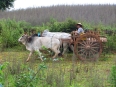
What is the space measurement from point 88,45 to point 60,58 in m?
5.00

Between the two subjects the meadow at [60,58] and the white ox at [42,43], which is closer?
the meadow at [60,58]

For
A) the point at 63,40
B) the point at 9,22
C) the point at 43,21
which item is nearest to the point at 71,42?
the point at 63,40

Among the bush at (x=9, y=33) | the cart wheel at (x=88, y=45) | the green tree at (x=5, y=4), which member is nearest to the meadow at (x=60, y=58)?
the bush at (x=9, y=33)

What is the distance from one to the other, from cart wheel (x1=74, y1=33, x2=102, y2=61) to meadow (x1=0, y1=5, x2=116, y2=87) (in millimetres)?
366

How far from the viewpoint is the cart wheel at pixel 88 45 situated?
476 inches

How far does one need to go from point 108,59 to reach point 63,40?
68.2 inches

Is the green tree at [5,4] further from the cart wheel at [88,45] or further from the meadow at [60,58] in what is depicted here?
the cart wheel at [88,45]

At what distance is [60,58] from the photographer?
719cm

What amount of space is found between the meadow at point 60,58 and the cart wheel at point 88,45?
1.20ft

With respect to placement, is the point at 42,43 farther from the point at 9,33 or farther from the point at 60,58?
the point at 60,58

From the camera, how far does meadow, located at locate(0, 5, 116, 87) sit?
648cm

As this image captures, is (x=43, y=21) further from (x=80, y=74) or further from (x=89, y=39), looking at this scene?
(x=80, y=74)

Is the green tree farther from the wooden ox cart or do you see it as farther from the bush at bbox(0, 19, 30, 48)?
the wooden ox cart

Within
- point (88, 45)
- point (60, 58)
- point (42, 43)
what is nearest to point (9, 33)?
point (42, 43)
